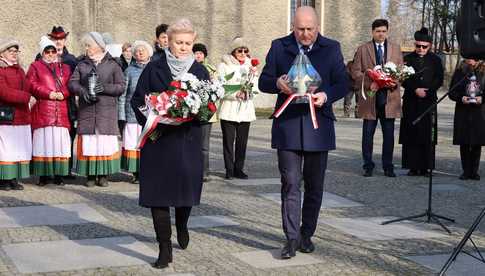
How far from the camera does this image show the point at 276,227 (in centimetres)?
778

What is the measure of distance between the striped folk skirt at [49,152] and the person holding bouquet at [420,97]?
501 centimetres

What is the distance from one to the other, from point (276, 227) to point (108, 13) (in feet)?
58.2

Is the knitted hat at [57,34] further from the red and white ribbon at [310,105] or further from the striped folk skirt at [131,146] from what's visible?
the red and white ribbon at [310,105]

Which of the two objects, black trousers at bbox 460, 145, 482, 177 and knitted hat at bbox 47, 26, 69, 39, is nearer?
knitted hat at bbox 47, 26, 69, 39

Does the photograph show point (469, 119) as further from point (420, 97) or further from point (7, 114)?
point (7, 114)

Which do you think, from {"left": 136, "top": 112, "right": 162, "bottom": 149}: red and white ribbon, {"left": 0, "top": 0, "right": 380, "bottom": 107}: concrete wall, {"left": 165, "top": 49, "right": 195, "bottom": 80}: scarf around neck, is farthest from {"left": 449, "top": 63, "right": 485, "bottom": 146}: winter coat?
{"left": 0, "top": 0, "right": 380, "bottom": 107}: concrete wall

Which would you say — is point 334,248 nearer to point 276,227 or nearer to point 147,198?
point 276,227

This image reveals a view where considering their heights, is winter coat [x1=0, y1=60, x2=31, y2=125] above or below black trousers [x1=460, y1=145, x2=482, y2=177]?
above

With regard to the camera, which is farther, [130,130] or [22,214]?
[130,130]

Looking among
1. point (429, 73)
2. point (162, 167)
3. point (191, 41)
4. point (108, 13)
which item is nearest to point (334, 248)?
point (162, 167)

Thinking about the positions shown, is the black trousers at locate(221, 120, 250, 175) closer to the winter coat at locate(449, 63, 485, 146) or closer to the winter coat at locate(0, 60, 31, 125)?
the winter coat at locate(0, 60, 31, 125)

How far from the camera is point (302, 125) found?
6500 millimetres

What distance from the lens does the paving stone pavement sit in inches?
247

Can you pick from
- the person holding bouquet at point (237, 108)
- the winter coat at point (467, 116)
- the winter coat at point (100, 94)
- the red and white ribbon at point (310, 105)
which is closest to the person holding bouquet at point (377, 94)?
the winter coat at point (467, 116)
